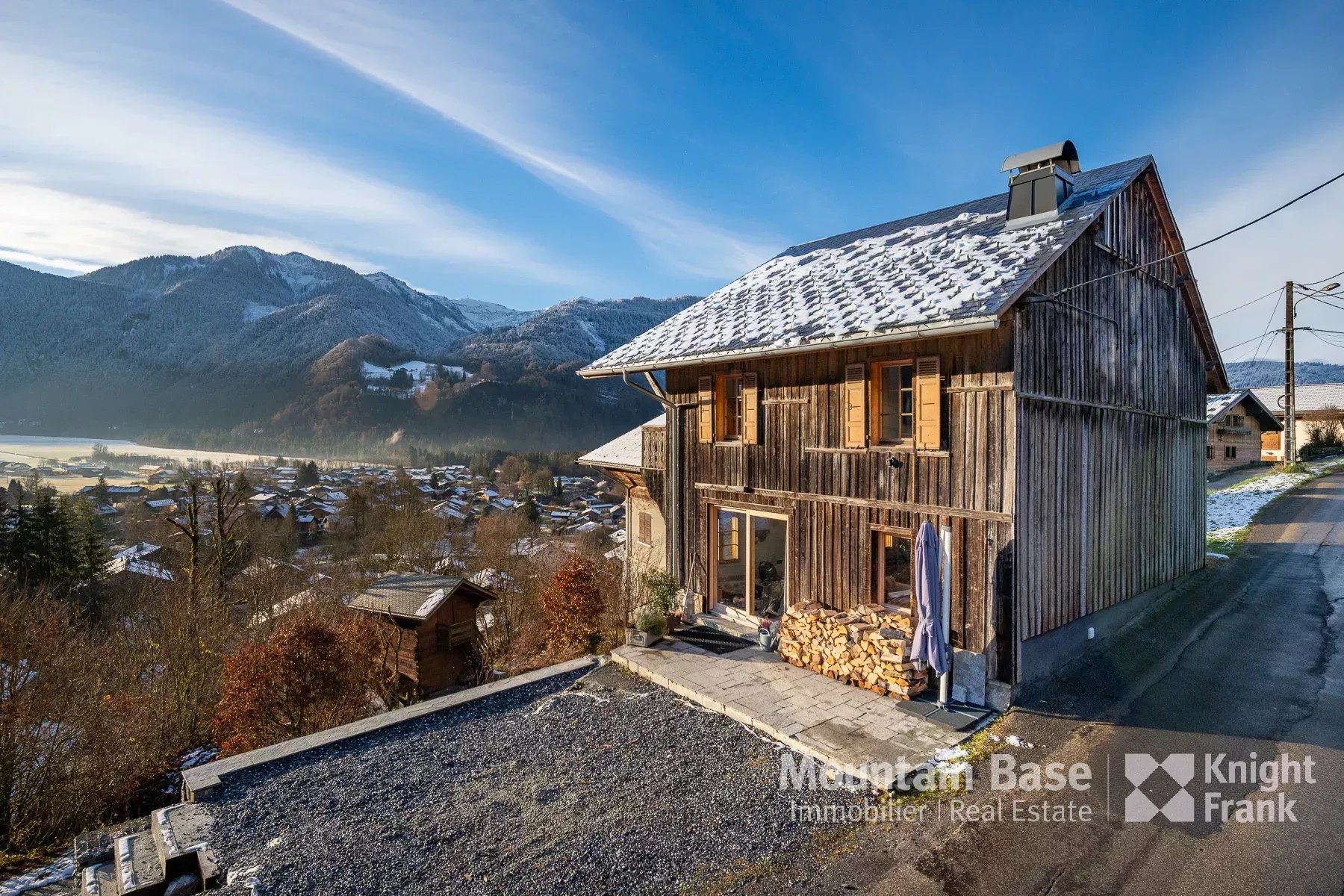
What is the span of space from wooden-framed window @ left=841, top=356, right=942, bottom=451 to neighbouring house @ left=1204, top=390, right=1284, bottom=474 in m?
32.8

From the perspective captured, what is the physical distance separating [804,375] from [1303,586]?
11.8 meters

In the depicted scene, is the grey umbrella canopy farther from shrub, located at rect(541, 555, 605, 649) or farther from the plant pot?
shrub, located at rect(541, 555, 605, 649)

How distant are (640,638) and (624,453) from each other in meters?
5.79

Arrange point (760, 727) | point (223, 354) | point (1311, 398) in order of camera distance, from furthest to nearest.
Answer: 1. point (223, 354)
2. point (1311, 398)
3. point (760, 727)

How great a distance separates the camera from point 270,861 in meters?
5.54

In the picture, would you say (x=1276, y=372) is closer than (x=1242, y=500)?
No

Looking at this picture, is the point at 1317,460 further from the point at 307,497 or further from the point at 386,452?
the point at 386,452

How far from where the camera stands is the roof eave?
738cm

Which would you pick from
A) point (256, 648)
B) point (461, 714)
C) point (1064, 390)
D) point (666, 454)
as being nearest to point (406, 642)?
point (256, 648)

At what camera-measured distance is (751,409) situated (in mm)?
11117

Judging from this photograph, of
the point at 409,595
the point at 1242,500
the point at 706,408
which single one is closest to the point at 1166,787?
the point at 706,408

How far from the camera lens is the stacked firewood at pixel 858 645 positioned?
831 cm

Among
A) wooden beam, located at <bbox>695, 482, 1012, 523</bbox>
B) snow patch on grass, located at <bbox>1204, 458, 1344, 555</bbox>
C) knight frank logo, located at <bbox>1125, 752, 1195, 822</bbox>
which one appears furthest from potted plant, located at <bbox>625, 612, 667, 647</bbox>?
snow patch on grass, located at <bbox>1204, 458, 1344, 555</bbox>

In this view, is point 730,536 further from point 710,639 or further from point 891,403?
point 891,403
